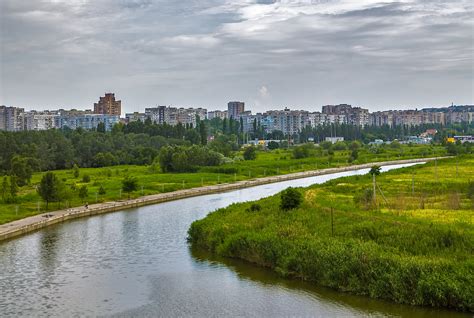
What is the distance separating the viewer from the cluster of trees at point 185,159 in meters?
63.9

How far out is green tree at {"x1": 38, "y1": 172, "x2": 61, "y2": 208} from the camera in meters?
36.3

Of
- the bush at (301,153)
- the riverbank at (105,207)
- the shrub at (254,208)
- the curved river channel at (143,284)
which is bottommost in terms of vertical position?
the curved river channel at (143,284)

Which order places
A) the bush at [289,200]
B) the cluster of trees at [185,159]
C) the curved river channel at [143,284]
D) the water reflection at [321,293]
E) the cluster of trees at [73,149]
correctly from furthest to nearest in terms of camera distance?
the cluster of trees at [73,149] → the cluster of trees at [185,159] → the bush at [289,200] → the curved river channel at [143,284] → the water reflection at [321,293]

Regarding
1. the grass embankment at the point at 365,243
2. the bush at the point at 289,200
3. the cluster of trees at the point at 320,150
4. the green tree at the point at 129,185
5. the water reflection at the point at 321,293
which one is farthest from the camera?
the cluster of trees at the point at 320,150

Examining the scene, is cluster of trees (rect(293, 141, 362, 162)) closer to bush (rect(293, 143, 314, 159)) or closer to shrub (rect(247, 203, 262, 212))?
bush (rect(293, 143, 314, 159))

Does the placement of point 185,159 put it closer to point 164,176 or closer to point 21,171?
point 164,176

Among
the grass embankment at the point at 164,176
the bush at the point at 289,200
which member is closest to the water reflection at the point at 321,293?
the bush at the point at 289,200

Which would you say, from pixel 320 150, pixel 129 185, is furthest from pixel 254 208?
pixel 320 150

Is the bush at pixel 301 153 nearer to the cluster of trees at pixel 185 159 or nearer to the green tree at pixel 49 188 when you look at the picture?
the cluster of trees at pixel 185 159

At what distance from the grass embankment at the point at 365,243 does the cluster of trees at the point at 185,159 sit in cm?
3349

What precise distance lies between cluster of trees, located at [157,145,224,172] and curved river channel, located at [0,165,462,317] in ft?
109

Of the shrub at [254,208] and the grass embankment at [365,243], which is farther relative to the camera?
the shrub at [254,208]

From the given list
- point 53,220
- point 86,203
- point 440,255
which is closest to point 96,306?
point 440,255

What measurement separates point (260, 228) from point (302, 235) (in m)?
2.69
